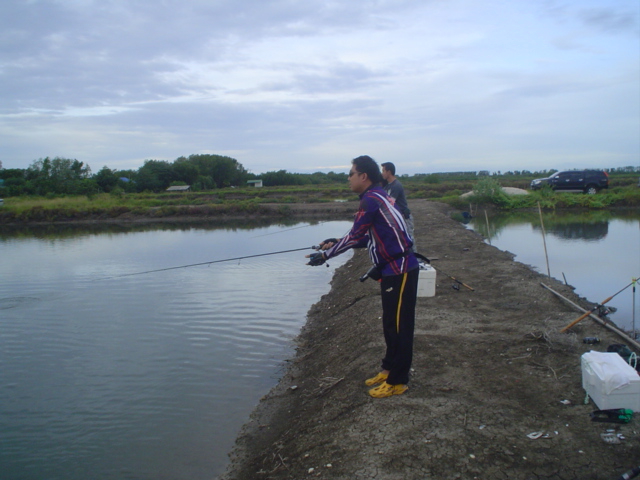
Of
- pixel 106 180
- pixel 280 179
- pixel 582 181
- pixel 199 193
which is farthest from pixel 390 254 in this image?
pixel 280 179

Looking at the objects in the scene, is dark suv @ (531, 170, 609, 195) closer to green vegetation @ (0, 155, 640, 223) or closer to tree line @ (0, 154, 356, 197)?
green vegetation @ (0, 155, 640, 223)

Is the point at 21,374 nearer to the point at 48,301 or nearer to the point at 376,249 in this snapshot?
the point at 48,301

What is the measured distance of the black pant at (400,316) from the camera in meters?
3.57

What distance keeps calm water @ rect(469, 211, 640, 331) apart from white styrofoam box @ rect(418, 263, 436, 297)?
2.41 meters

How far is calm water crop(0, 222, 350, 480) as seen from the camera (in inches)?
183

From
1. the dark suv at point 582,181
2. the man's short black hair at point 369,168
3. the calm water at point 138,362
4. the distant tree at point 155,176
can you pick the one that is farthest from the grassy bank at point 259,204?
the man's short black hair at point 369,168

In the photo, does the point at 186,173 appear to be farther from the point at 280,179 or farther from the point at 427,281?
the point at 427,281

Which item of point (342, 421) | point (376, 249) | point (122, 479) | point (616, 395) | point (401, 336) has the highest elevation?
point (376, 249)

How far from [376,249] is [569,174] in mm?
32165

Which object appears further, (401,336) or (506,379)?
(506,379)

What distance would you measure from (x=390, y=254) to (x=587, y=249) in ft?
42.8

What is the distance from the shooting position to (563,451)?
2900mm

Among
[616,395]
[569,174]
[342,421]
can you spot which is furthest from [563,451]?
[569,174]

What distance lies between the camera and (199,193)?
51.2 meters
